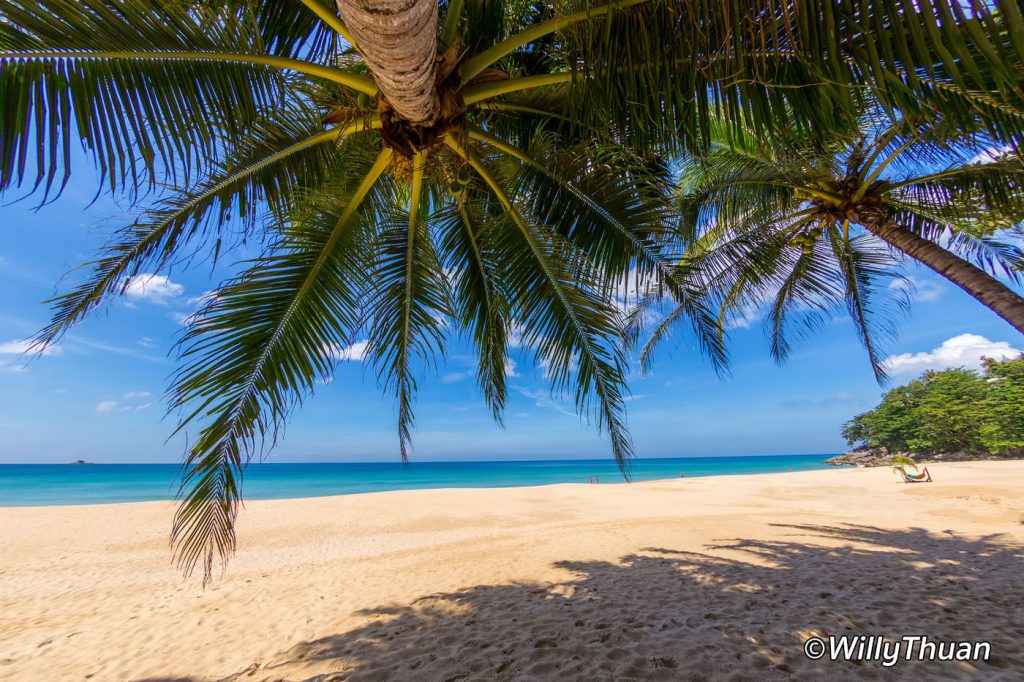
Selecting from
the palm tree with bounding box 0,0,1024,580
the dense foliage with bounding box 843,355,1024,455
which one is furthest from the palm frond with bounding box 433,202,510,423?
the dense foliage with bounding box 843,355,1024,455

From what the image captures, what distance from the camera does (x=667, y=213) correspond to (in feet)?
12.4

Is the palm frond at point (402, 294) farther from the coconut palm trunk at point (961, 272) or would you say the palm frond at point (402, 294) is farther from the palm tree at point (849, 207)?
the coconut palm trunk at point (961, 272)

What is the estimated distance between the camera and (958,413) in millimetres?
32719

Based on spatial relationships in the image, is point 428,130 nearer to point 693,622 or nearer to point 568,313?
point 568,313

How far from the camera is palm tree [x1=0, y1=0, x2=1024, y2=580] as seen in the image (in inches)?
72.2

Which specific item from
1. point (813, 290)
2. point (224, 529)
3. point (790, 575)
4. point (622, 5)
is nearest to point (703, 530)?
point (790, 575)

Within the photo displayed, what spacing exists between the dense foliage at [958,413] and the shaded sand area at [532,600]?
29405mm

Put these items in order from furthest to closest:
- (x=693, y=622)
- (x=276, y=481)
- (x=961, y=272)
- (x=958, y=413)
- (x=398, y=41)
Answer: (x=276, y=481), (x=958, y=413), (x=961, y=272), (x=693, y=622), (x=398, y=41)

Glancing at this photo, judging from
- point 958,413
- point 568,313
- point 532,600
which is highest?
point 568,313

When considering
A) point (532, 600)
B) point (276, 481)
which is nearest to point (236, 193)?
point (532, 600)

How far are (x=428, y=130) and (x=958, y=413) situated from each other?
4647 cm

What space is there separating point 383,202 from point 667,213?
9.31ft

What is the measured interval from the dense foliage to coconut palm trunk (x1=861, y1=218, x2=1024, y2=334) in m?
37.5

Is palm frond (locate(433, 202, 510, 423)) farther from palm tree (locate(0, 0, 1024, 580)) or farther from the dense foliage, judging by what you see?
the dense foliage
